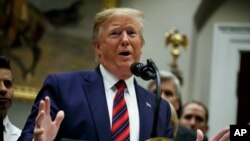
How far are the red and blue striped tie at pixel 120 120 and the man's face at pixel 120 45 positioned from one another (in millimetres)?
158

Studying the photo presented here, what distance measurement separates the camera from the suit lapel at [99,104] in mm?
2910

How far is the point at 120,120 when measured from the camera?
2.97 m

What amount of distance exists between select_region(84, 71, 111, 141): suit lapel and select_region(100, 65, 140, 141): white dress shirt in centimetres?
3

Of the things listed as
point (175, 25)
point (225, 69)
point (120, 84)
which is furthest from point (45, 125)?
point (225, 69)

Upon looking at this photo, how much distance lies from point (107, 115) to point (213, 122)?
5304 mm

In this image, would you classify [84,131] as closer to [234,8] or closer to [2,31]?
[2,31]

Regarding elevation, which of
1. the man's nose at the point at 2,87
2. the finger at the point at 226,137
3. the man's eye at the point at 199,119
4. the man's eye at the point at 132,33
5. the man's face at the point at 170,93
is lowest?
the man's eye at the point at 199,119

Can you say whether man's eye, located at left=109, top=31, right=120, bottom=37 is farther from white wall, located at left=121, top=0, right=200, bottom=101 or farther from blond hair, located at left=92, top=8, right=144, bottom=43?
white wall, located at left=121, top=0, right=200, bottom=101

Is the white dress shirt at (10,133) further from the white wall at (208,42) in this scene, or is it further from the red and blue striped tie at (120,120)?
the white wall at (208,42)

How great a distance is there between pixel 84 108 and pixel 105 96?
0.14 metres

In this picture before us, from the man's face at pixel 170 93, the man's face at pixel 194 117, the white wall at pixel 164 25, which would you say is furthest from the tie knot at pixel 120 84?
the white wall at pixel 164 25

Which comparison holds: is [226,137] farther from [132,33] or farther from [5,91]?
[5,91]

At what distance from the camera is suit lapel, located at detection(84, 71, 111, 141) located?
291 centimetres

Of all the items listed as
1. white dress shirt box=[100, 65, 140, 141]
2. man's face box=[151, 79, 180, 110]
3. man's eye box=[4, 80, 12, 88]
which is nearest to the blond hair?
white dress shirt box=[100, 65, 140, 141]
